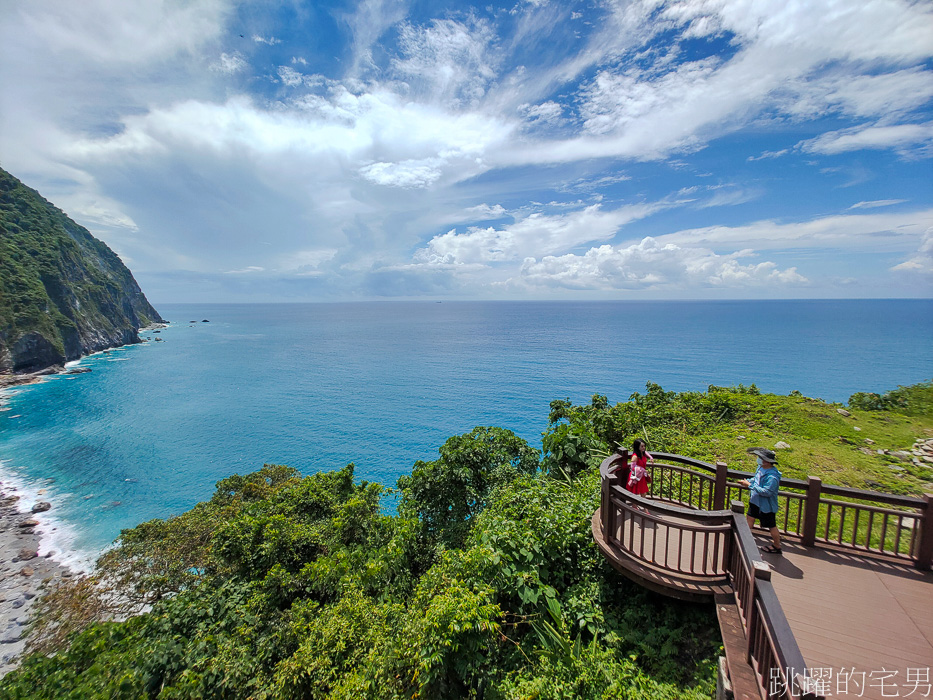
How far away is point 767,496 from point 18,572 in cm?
3766

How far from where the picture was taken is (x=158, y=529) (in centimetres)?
A: 1777

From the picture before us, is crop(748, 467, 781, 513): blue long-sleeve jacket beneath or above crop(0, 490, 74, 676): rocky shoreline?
above

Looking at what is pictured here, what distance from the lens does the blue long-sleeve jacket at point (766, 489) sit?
651 centimetres

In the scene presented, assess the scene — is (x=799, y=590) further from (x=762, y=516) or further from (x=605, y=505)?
(x=605, y=505)

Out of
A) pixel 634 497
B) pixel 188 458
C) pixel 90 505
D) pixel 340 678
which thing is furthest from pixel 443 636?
pixel 188 458

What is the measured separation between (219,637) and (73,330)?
10593 centimetres

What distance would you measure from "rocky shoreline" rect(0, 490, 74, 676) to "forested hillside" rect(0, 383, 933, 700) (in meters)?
6.39

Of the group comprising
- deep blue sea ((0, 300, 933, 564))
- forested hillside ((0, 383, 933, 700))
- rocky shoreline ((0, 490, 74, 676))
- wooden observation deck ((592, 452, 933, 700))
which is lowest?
rocky shoreline ((0, 490, 74, 676))

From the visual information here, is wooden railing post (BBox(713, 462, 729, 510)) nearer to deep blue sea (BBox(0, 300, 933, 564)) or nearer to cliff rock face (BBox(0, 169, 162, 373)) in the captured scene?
deep blue sea (BBox(0, 300, 933, 564))

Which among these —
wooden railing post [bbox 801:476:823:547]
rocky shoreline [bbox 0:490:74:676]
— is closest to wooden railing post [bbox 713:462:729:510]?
wooden railing post [bbox 801:476:823:547]

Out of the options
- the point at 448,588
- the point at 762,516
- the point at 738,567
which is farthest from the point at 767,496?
the point at 448,588

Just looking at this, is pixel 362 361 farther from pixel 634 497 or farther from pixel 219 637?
pixel 634 497

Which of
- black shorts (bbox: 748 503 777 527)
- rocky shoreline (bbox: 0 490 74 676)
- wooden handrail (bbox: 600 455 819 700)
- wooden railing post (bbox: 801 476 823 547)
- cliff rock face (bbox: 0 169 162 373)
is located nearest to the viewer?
wooden handrail (bbox: 600 455 819 700)

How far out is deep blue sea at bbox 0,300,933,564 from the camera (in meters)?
33.0
